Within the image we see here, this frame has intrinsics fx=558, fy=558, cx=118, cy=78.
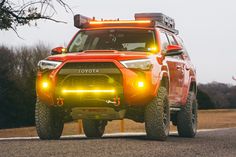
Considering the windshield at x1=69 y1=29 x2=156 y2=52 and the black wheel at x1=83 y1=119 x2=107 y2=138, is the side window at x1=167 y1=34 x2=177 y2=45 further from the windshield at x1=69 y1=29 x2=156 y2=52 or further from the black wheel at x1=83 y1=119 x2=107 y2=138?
the black wheel at x1=83 y1=119 x2=107 y2=138

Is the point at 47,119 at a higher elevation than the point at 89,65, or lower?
lower

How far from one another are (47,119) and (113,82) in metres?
1.53

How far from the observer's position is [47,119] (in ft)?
31.8

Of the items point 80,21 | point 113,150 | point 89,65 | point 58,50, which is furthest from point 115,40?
point 113,150

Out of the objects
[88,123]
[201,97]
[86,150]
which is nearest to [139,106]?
[86,150]

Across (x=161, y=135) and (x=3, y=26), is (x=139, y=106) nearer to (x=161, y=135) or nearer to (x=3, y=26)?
(x=161, y=135)

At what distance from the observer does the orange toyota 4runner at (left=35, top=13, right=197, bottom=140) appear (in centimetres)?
896

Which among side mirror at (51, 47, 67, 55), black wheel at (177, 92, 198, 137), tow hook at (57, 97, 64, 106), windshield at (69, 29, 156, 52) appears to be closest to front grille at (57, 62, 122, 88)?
tow hook at (57, 97, 64, 106)

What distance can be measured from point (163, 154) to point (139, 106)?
2.18m

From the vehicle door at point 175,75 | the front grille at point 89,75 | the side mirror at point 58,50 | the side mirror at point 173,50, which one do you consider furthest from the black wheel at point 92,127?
the front grille at point 89,75

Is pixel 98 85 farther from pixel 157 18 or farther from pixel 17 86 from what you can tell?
pixel 17 86

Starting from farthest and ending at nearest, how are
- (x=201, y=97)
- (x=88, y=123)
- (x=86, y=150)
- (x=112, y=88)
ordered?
(x=201, y=97), (x=88, y=123), (x=112, y=88), (x=86, y=150)

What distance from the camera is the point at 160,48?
10.3m

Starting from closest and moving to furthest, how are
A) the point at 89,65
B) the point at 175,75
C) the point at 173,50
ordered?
1. the point at 89,65
2. the point at 173,50
3. the point at 175,75
